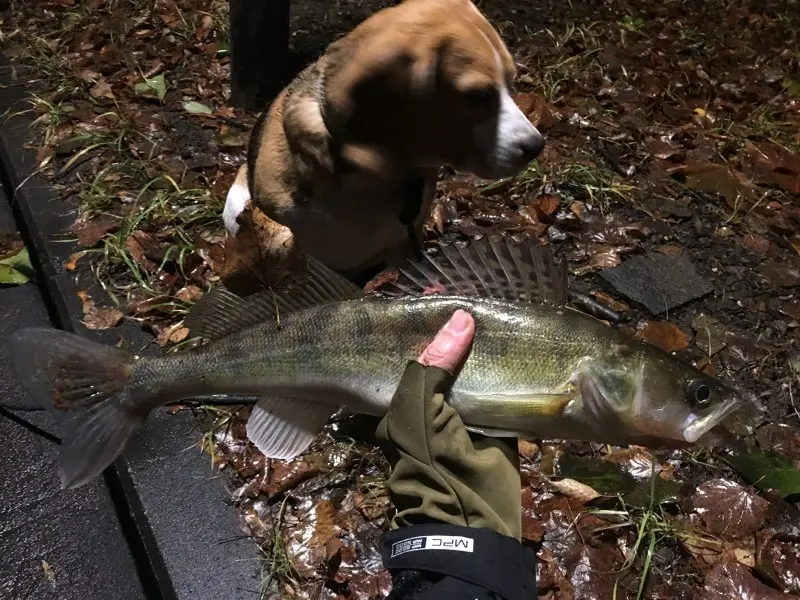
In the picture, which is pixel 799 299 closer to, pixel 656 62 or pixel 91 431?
pixel 656 62

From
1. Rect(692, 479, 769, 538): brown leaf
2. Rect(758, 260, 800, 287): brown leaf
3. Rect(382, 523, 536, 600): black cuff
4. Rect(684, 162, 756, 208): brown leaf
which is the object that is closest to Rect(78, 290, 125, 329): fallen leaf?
Rect(382, 523, 536, 600): black cuff

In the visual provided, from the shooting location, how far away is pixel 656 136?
507 cm

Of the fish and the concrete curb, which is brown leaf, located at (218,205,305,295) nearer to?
the fish

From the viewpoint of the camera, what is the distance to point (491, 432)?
178 centimetres

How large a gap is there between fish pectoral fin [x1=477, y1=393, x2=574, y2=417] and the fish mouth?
0.29 meters

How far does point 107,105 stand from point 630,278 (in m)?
3.80

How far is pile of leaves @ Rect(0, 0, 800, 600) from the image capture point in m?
2.62

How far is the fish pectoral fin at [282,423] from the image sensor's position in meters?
1.94

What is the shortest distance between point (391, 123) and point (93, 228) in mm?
2080

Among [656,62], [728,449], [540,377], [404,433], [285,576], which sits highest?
[540,377]

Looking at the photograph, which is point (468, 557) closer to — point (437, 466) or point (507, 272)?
point (437, 466)

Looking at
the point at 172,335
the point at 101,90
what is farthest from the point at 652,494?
the point at 101,90

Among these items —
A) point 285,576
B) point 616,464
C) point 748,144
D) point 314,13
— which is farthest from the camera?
point 314,13

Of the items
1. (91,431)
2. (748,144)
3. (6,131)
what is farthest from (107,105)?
(748,144)
